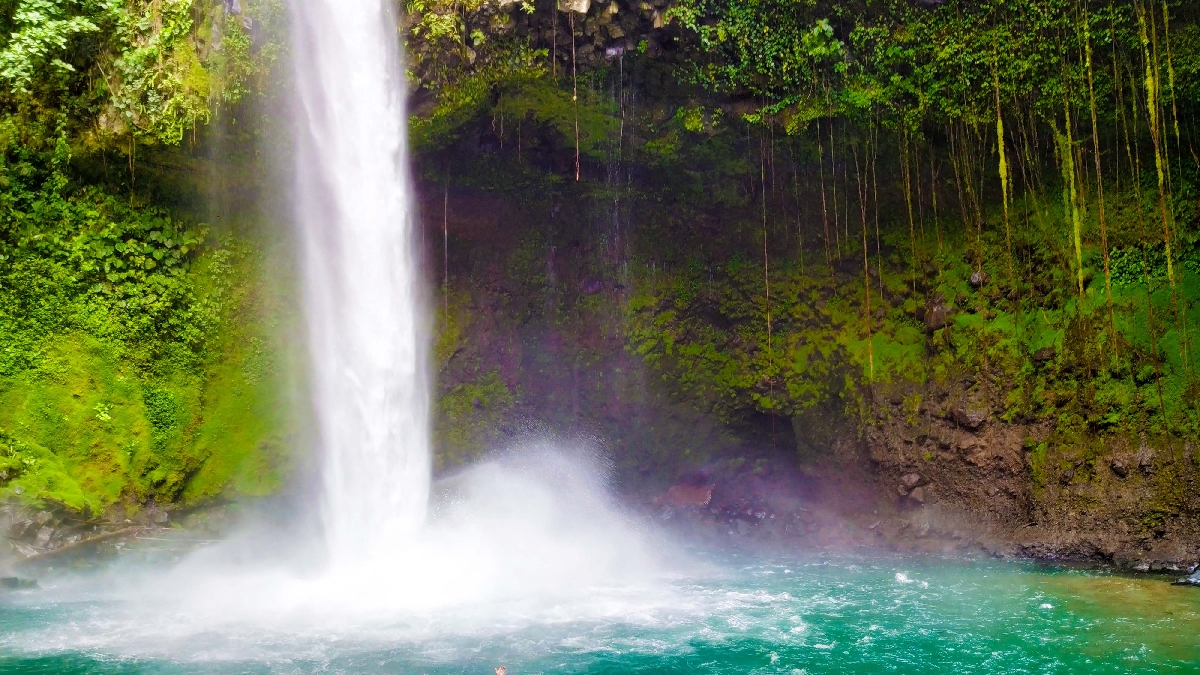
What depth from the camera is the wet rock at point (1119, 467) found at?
13244mm

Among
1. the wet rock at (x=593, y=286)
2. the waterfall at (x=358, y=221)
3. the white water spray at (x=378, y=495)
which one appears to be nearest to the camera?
the white water spray at (x=378, y=495)

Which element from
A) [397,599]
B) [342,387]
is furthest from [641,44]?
[397,599]

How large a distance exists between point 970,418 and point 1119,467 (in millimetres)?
2265

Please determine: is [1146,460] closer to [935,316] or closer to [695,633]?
[935,316]

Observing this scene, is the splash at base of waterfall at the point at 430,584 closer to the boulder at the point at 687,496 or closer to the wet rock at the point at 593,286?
the boulder at the point at 687,496

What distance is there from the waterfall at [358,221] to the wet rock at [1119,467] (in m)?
10.5

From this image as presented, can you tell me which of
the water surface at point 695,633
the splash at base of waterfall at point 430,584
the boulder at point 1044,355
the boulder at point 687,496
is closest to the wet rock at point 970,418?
the boulder at point 1044,355

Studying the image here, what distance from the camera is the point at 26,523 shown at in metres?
12.7

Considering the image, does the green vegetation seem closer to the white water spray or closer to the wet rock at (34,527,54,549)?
the wet rock at (34,527,54,549)

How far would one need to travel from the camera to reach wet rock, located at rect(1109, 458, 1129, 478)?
13244 millimetres

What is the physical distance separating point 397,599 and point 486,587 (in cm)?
131

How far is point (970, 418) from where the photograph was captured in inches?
583

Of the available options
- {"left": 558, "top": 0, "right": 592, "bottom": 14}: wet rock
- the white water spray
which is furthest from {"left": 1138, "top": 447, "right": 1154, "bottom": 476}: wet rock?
{"left": 558, "top": 0, "right": 592, "bottom": 14}: wet rock

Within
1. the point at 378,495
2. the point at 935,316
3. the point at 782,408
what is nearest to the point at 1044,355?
the point at 935,316
